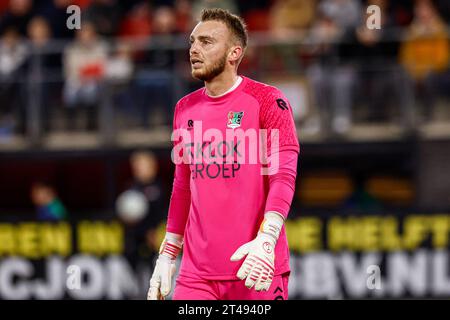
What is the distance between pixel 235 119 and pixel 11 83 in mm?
9878

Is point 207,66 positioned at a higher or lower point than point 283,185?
higher

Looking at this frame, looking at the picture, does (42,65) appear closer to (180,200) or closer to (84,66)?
(84,66)

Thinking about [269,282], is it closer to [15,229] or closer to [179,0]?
[15,229]

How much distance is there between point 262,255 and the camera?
5.98 metres

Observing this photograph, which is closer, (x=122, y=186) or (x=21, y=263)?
(x=21, y=263)

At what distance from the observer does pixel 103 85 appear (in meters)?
15.6

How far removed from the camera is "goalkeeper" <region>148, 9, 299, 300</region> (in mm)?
6266

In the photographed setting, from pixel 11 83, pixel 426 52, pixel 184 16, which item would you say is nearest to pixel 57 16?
pixel 11 83

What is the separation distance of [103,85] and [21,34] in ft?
5.65

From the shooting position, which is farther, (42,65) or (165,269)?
(42,65)

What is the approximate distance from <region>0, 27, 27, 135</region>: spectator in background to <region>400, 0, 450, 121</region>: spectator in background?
539cm

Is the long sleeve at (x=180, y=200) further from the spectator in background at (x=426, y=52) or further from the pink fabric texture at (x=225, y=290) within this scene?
the spectator in background at (x=426, y=52)
